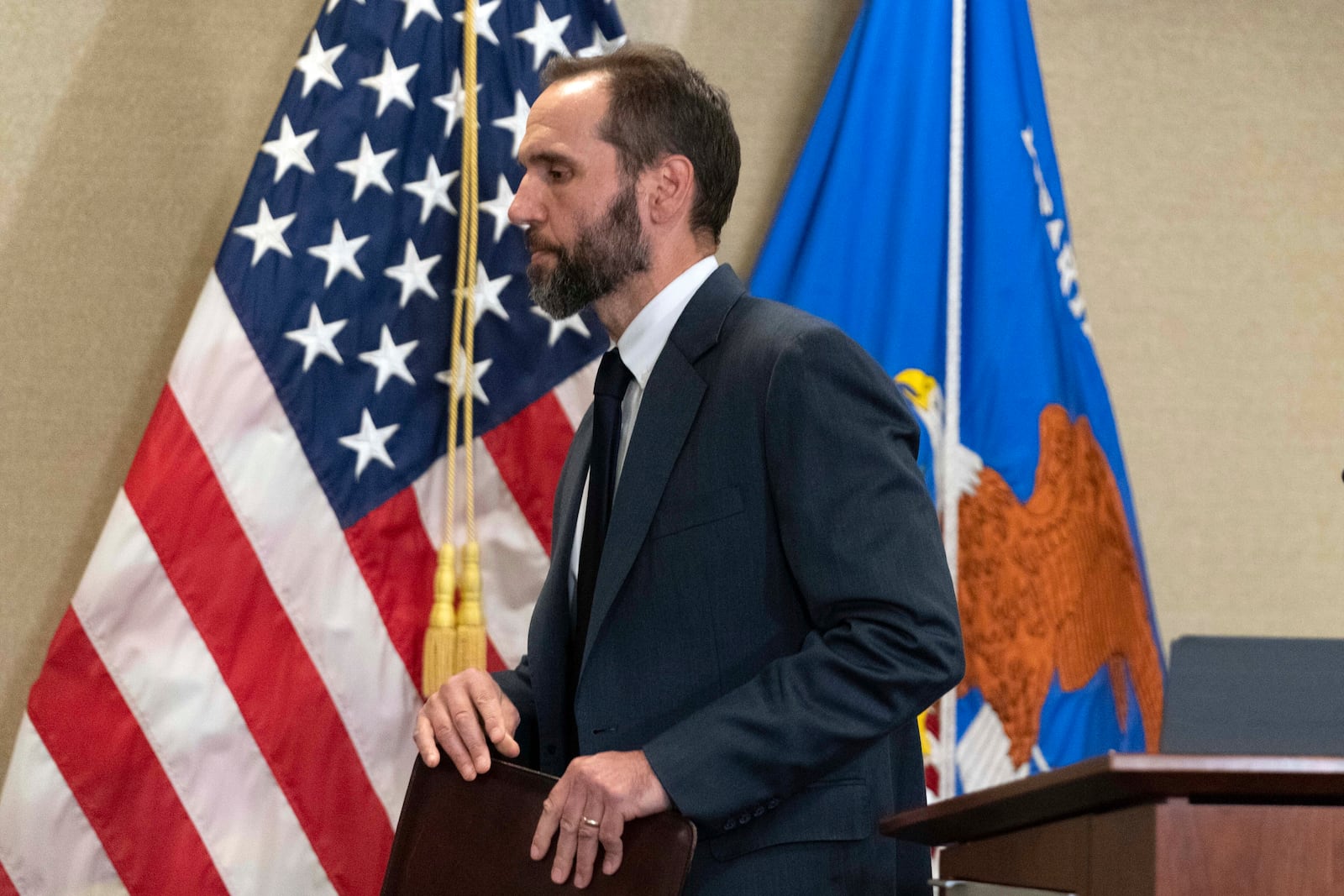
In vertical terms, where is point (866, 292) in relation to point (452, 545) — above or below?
above

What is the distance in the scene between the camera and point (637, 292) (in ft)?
5.44

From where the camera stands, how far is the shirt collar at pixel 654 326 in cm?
159

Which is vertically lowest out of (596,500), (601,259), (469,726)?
(469,726)

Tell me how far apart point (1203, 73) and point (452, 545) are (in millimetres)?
1852

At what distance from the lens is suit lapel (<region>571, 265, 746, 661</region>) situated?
1.40 metres

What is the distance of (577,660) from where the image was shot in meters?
1.50

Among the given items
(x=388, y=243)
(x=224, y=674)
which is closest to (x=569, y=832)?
(x=224, y=674)

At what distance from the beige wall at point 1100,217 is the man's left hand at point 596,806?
147 cm

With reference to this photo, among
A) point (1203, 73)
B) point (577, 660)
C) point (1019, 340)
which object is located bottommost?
point (577, 660)

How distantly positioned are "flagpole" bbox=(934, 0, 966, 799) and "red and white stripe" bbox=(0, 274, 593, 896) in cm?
74


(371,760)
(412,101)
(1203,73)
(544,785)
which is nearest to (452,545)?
(371,760)

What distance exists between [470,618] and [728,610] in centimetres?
90

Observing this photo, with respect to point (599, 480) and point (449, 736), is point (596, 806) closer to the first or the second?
point (449, 736)

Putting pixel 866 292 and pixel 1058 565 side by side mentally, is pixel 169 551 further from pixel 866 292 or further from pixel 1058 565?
pixel 1058 565
